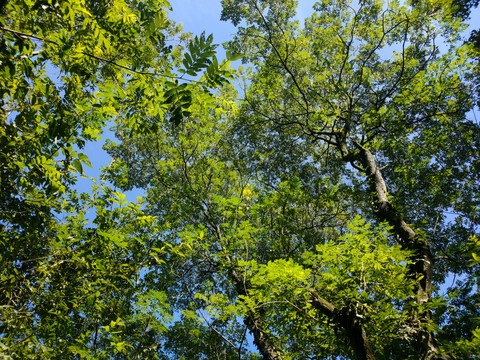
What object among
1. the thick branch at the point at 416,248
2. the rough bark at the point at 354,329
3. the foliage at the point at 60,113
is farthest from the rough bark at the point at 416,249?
the foliage at the point at 60,113

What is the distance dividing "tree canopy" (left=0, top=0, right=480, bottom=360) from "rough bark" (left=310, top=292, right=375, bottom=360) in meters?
0.03

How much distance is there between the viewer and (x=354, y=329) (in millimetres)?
3680

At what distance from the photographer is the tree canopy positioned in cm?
281

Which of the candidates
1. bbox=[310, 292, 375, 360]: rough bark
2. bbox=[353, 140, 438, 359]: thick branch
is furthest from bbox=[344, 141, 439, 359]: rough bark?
bbox=[310, 292, 375, 360]: rough bark

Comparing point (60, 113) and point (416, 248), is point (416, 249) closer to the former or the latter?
point (416, 248)

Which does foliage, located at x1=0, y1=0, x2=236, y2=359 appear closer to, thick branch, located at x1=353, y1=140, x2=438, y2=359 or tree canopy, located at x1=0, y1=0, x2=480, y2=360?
tree canopy, located at x1=0, y1=0, x2=480, y2=360

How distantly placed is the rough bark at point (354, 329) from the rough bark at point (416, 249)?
78cm

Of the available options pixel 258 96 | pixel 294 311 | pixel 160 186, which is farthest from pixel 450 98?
pixel 160 186

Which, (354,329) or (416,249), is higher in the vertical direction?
(416,249)

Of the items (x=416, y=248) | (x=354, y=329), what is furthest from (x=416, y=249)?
(x=354, y=329)

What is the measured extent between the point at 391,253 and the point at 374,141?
268 inches

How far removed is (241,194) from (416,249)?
554 cm

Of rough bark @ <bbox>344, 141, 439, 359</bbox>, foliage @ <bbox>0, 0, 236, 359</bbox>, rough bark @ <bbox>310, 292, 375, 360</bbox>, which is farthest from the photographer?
rough bark @ <bbox>344, 141, 439, 359</bbox>

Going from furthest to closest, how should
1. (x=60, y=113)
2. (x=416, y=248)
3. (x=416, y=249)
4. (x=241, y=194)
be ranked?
(x=241, y=194), (x=416, y=248), (x=416, y=249), (x=60, y=113)
